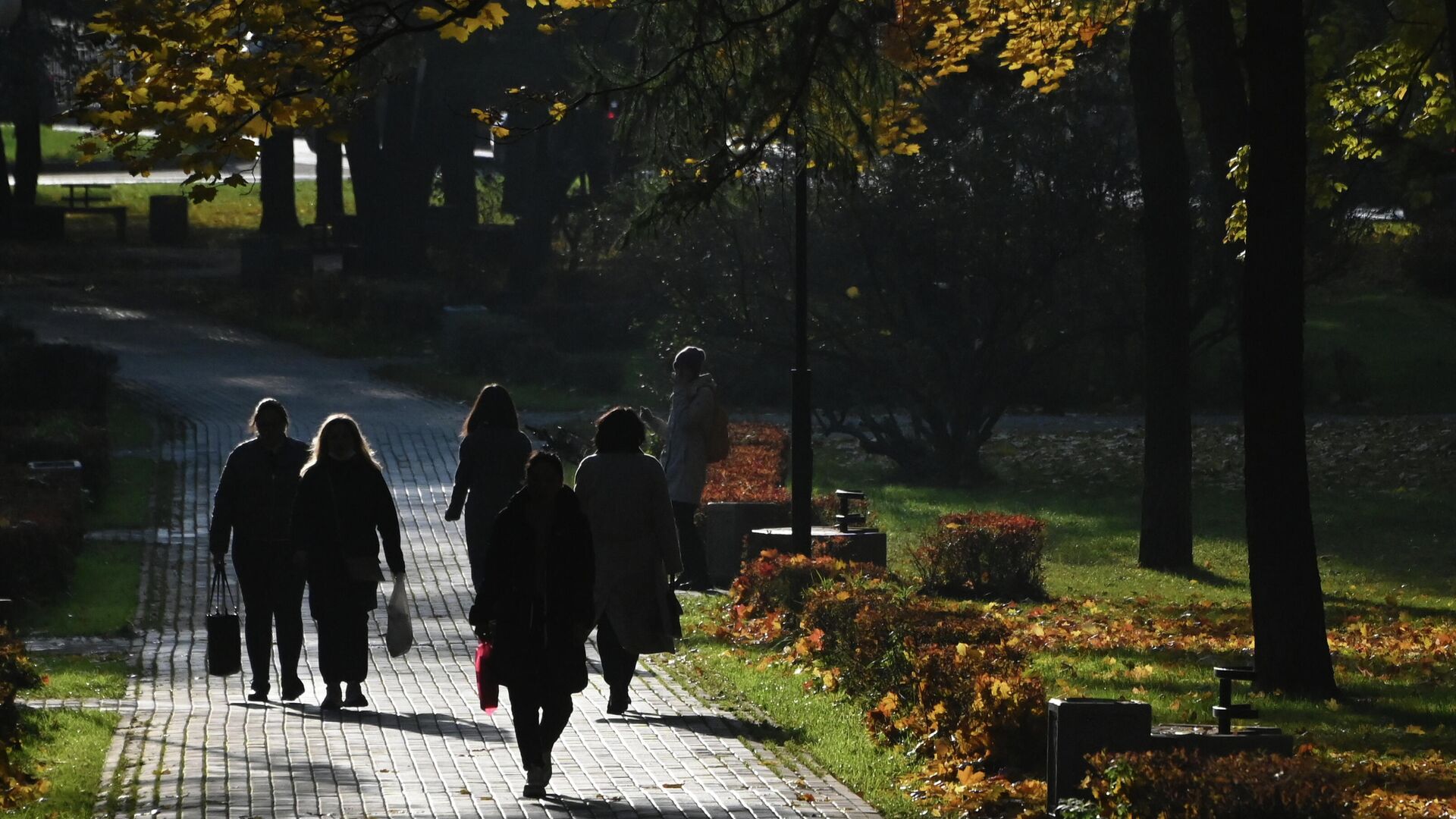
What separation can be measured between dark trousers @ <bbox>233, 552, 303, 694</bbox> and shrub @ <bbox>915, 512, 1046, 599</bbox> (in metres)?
5.93

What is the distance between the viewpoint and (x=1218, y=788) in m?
6.04

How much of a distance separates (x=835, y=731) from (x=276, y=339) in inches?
1061

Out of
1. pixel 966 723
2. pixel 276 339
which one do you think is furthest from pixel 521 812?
pixel 276 339

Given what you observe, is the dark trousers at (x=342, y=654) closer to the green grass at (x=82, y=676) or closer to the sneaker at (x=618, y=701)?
the sneaker at (x=618, y=701)

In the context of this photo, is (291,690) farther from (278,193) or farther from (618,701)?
(278,193)

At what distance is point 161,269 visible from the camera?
142ft

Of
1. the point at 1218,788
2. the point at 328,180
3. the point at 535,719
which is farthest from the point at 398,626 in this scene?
the point at 328,180

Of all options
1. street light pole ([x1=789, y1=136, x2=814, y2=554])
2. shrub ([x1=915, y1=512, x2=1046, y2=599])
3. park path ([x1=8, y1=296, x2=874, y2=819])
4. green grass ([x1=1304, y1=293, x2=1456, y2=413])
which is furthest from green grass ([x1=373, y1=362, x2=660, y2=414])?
street light pole ([x1=789, y1=136, x2=814, y2=554])

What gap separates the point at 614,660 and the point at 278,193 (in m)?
39.1

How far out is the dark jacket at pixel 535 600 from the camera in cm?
863

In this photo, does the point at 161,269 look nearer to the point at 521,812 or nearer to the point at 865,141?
the point at 865,141

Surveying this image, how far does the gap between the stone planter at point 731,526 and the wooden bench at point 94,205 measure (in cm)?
3410

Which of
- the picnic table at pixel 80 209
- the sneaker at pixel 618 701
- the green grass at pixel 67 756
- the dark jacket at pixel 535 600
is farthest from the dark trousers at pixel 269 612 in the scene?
the picnic table at pixel 80 209

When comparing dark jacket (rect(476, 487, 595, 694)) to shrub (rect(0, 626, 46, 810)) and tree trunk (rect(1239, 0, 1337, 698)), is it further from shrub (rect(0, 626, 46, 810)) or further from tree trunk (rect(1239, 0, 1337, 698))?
tree trunk (rect(1239, 0, 1337, 698))
